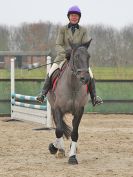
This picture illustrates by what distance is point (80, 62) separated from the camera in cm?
650

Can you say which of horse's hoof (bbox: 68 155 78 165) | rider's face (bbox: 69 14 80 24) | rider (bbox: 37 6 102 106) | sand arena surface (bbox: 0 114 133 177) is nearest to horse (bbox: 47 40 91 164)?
horse's hoof (bbox: 68 155 78 165)

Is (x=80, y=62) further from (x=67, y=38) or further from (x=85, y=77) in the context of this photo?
(x=67, y=38)

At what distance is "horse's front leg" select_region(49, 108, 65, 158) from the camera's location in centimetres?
715

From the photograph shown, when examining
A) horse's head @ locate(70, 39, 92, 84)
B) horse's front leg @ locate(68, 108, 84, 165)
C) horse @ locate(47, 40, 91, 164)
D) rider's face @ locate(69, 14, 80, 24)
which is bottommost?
horse's front leg @ locate(68, 108, 84, 165)

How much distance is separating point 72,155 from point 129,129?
5149 millimetres

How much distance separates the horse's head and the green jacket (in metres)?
0.59

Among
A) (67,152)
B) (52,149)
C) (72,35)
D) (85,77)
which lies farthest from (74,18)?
(67,152)

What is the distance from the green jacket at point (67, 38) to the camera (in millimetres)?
7391

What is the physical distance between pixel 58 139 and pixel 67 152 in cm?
68

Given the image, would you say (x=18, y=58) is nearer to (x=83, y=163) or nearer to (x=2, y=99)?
(x=2, y=99)

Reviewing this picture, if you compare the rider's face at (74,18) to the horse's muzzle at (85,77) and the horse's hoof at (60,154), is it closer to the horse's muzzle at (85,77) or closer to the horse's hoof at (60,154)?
the horse's muzzle at (85,77)

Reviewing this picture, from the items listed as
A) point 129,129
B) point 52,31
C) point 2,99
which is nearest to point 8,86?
point 2,99

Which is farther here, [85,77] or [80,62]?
[80,62]

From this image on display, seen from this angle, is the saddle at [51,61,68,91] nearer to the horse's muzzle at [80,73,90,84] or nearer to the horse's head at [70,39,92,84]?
the horse's head at [70,39,92,84]
